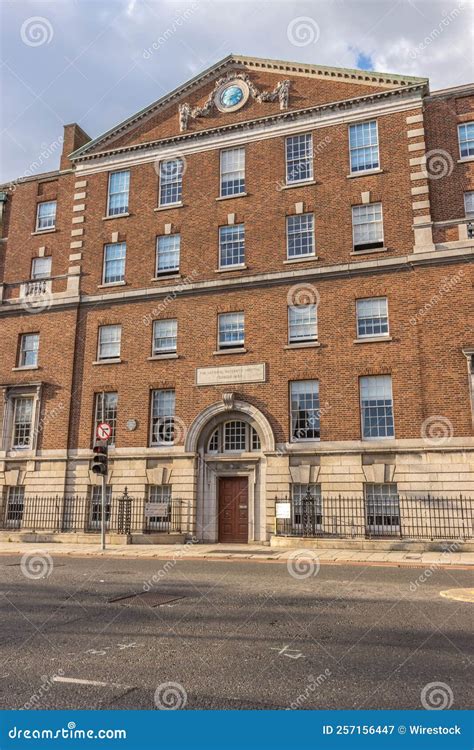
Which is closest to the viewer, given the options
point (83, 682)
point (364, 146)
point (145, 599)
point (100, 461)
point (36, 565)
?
point (83, 682)

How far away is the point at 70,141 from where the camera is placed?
30531mm

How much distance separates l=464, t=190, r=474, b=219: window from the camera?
2244 cm

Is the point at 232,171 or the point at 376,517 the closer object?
the point at 376,517

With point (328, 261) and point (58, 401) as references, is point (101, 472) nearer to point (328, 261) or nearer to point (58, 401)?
point (58, 401)

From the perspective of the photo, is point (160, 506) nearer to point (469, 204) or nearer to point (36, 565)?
point (36, 565)

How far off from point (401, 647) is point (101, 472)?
541 inches

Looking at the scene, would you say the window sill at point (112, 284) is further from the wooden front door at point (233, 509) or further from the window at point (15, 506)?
the wooden front door at point (233, 509)

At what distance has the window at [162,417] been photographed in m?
24.5

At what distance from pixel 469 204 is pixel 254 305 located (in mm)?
9540

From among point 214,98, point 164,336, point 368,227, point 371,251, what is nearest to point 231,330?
point 164,336

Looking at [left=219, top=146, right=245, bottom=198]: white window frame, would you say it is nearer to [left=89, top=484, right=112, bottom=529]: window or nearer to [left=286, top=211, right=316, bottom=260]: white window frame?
[left=286, top=211, right=316, bottom=260]: white window frame

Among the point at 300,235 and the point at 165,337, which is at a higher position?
the point at 300,235

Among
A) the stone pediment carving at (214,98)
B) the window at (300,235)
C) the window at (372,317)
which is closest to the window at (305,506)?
the window at (372,317)

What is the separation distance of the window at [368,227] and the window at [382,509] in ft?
A: 32.0
